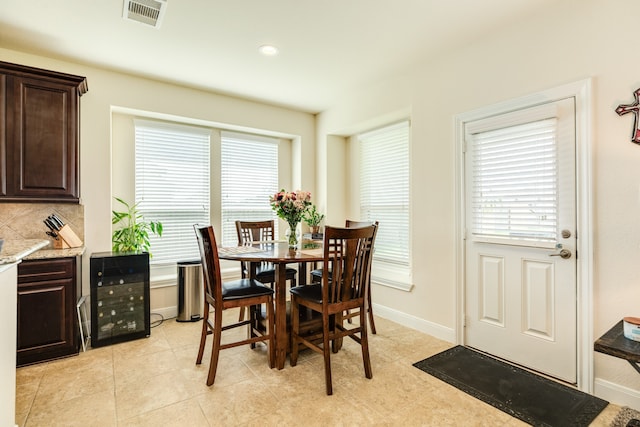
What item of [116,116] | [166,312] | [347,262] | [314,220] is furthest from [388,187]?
[116,116]

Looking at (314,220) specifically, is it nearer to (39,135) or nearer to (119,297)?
(119,297)

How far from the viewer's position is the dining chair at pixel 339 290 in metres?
2.24

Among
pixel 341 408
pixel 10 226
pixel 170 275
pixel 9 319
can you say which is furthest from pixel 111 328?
pixel 341 408

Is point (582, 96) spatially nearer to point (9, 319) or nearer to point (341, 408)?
point (341, 408)

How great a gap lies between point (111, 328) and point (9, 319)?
1.57 metres

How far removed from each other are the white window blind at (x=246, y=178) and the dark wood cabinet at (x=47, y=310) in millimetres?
1877

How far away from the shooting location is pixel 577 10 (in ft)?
7.29

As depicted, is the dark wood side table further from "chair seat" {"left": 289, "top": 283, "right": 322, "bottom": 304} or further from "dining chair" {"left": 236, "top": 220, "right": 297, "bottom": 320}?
"dining chair" {"left": 236, "top": 220, "right": 297, "bottom": 320}

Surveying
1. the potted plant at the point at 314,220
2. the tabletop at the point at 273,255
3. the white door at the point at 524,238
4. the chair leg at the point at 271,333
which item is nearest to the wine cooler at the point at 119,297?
the tabletop at the point at 273,255

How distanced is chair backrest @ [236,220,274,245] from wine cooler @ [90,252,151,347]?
3.17 feet

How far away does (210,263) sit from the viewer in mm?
2428

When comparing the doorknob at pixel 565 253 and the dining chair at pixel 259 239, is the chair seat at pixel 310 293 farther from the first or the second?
the doorknob at pixel 565 253

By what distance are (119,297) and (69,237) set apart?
0.73m

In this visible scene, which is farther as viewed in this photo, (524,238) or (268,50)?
(268,50)
